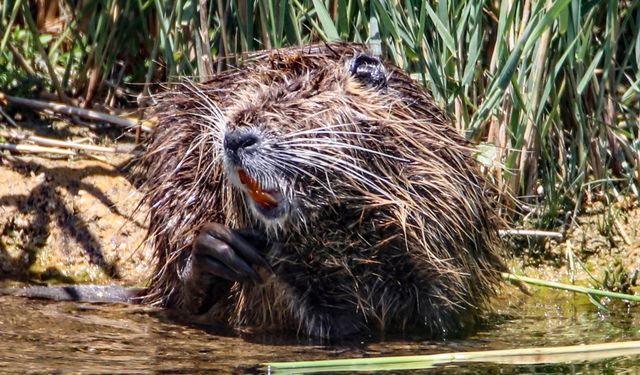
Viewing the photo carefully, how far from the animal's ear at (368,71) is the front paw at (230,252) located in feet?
1.74

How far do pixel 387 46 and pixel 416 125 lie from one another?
2.13ft

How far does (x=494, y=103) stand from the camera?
3857 mm

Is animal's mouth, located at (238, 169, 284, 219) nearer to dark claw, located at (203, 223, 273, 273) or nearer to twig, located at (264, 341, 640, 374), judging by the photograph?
dark claw, located at (203, 223, 273, 273)

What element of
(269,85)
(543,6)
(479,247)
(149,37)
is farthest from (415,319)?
(149,37)

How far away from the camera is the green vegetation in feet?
13.0

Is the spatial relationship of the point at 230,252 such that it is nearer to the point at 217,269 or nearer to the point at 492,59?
the point at 217,269

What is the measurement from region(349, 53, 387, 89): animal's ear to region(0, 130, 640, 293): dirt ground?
96 cm

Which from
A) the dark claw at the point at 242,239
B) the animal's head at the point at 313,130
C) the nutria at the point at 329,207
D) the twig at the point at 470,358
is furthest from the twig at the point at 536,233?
the twig at the point at 470,358

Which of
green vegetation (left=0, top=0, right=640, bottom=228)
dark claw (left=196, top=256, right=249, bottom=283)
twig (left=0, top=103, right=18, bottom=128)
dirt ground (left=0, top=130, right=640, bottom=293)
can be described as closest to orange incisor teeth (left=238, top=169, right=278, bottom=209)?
dark claw (left=196, top=256, right=249, bottom=283)

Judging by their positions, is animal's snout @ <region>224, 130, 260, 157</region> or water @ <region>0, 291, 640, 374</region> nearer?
water @ <region>0, 291, 640, 374</region>

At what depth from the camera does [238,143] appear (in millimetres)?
3211

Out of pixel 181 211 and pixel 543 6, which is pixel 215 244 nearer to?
pixel 181 211

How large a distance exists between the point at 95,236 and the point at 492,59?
146 cm

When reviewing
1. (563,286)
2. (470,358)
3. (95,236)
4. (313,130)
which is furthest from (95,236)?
(470,358)
